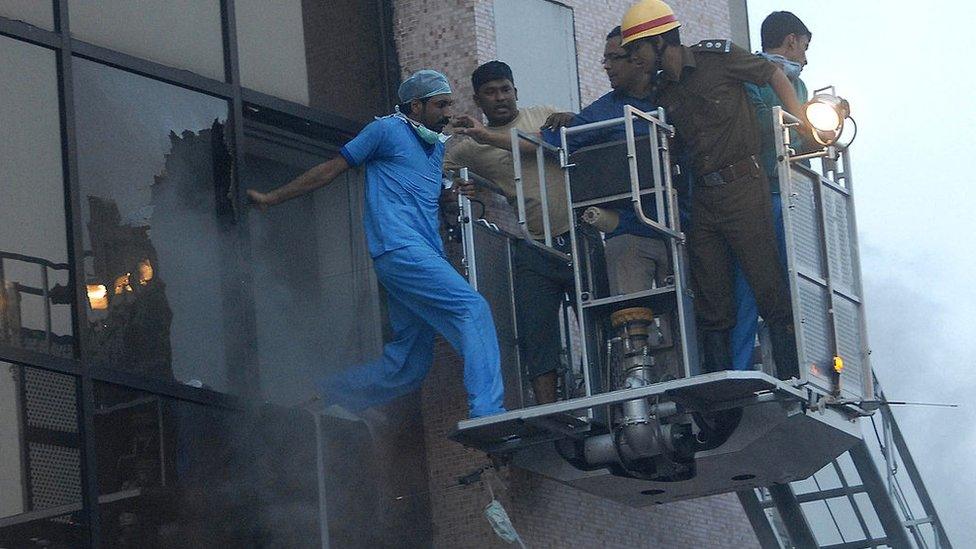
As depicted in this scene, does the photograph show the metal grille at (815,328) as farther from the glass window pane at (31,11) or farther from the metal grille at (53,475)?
the glass window pane at (31,11)

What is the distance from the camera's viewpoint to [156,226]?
399 inches

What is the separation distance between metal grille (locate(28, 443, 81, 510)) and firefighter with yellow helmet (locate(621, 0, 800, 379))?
3.41m

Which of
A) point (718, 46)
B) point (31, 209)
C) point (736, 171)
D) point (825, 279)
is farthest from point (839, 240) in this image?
point (31, 209)

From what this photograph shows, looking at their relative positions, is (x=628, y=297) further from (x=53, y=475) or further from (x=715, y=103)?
(x=53, y=475)

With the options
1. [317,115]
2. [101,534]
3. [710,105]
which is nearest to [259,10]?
[317,115]

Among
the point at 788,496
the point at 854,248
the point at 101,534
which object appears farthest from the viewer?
the point at 788,496

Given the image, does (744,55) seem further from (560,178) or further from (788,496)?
(788,496)

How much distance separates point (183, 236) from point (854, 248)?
3.75 metres

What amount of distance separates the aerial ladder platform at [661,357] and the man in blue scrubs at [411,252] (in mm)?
236

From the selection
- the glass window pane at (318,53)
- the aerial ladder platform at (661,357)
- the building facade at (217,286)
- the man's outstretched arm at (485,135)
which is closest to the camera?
the building facade at (217,286)

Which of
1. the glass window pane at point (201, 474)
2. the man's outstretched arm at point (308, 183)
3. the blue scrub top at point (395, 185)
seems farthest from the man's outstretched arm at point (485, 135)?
the glass window pane at point (201, 474)

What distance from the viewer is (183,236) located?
10297 millimetres

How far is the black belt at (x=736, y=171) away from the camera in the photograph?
10203 mm

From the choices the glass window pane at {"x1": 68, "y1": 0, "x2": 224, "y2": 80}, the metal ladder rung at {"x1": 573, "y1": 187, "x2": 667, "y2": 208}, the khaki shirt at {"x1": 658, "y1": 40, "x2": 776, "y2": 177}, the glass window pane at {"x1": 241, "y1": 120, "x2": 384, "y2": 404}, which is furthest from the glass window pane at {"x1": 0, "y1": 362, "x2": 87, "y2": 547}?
the khaki shirt at {"x1": 658, "y1": 40, "x2": 776, "y2": 177}
